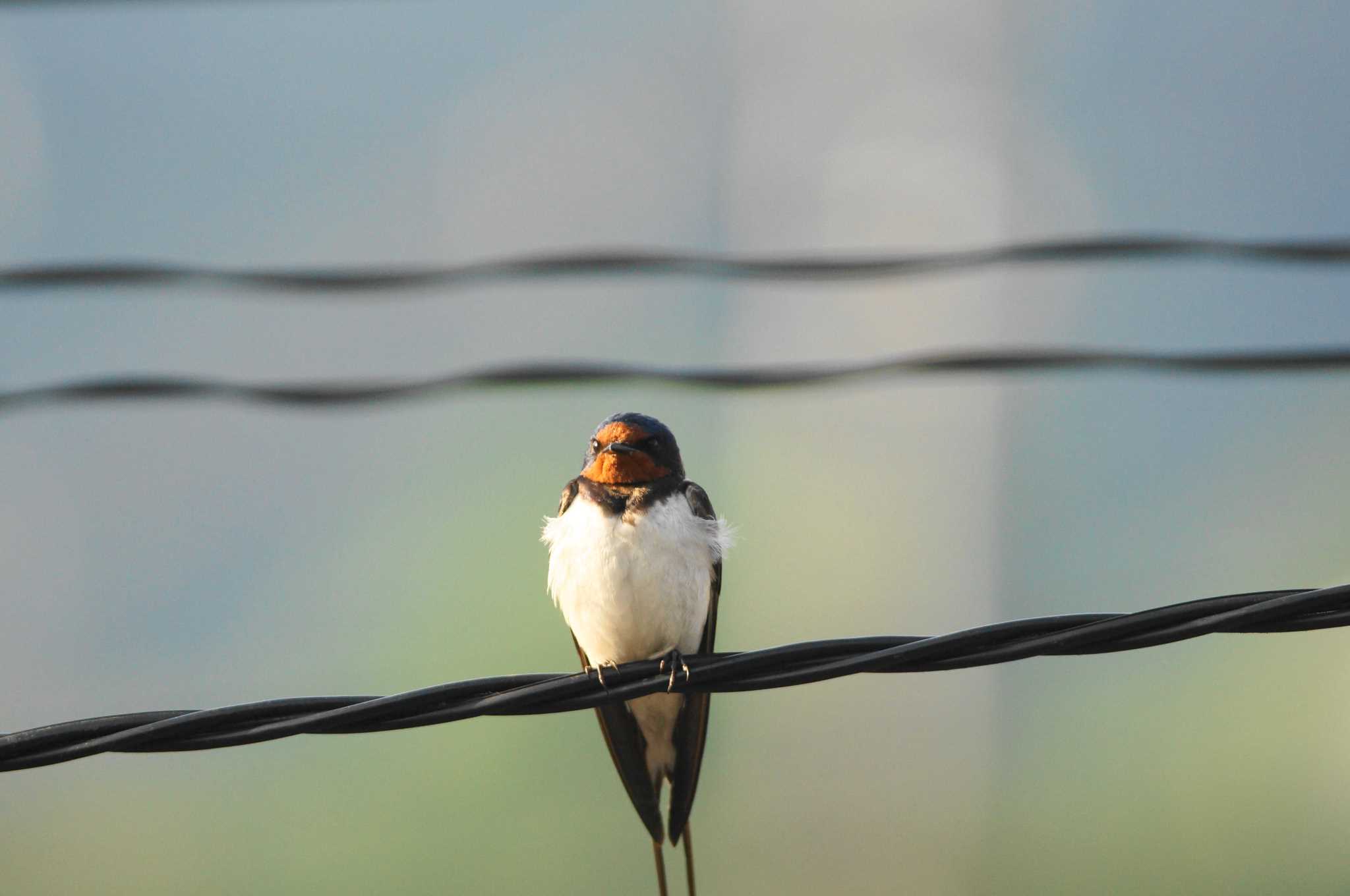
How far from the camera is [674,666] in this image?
2.32m

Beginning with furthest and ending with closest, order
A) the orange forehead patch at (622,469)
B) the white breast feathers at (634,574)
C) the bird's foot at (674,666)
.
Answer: the orange forehead patch at (622,469), the white breast feathers at (634,574), the bird's foot at (674,666)

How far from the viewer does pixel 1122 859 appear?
38.8 feet

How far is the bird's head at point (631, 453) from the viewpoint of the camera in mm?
3441

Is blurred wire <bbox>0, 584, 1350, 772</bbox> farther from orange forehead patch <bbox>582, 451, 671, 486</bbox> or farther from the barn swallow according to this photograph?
orange forehead patch <bbox>582, 451, 671, 486</bbox>

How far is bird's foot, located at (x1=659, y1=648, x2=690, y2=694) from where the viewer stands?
7.02 feet

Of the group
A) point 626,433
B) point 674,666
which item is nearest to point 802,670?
point 674,666

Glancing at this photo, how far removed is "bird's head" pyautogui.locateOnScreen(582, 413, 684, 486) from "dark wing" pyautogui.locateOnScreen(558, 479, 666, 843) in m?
0.12

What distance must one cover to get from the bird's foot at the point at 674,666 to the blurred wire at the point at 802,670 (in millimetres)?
162

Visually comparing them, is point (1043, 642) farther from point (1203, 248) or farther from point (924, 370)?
point (1203, 248)

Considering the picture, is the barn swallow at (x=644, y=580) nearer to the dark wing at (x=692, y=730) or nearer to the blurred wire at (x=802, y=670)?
the dark wing at (x=692, y=730)

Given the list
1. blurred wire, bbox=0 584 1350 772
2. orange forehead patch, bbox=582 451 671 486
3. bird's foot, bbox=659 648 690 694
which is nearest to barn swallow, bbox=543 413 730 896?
orange forehead patch, bbox=582 451 671 486

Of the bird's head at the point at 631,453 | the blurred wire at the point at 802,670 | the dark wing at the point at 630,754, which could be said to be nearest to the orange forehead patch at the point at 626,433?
the bird's head at the point at 631,453

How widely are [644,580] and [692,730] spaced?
523 millimetres

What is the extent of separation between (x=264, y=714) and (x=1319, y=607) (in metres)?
1.55
